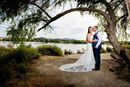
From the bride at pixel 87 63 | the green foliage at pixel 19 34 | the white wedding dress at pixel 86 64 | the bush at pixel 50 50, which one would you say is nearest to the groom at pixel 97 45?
the bride at pixel 87 63

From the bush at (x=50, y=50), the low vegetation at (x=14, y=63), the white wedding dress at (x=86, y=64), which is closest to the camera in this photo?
the low vegetation at (x=14, y=63)

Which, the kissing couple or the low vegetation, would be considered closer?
the low vegetation

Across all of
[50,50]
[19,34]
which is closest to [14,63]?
[19,34]

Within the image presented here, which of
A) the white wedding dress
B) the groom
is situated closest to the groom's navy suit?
the groom

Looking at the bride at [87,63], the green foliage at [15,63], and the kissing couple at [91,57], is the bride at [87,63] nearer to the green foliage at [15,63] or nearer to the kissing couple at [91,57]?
the kissing couple at [91,57]

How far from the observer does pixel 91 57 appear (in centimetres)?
1366

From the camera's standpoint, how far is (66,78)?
11.0m

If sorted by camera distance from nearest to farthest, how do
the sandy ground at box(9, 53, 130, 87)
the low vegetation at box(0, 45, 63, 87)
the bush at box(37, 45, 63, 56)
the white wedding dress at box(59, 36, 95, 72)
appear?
the sandy ground at box(9, 53, 130, 87)
the low vegetation at box(0, 45, 63, 87)
the white wedding dress at box(59, 36, 95, 72)
the bush at box(37, 45, 63, 56)

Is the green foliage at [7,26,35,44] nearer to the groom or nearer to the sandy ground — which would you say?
the sandy ground

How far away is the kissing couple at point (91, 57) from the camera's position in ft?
41.4

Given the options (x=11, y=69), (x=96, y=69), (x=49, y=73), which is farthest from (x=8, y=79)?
(x=96, y=69)

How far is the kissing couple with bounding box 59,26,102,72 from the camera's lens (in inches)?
497

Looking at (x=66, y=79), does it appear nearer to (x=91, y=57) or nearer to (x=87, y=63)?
(x=87, y=63)

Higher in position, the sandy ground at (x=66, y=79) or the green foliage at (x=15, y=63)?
the green foliage at (x=15, y=63)
